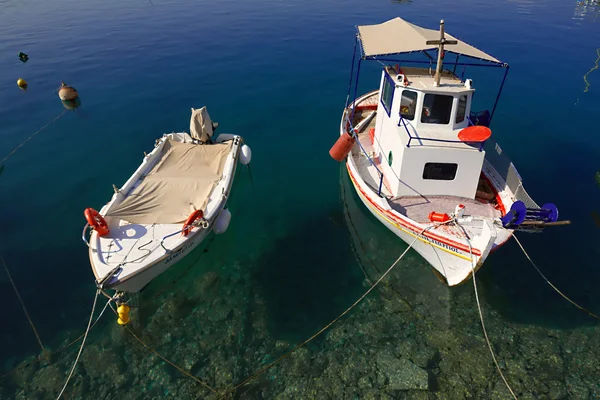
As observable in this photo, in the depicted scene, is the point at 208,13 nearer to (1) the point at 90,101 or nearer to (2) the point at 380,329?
(1) the point at 90,101

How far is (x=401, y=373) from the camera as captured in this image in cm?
1045

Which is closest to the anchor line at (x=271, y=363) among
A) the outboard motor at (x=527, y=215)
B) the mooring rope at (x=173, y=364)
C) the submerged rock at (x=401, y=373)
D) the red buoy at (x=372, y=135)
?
the mooring rope at (x=173, y=364)

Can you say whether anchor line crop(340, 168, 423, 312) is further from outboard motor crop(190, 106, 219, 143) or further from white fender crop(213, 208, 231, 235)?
outboard motor crop(190, 106, 219, 143)

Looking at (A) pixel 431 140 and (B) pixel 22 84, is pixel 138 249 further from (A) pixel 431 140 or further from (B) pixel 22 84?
(B) pixel 22 84

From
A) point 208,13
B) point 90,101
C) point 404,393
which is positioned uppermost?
point 208,13

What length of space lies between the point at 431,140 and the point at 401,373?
8.05 m

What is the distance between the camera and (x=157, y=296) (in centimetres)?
1265

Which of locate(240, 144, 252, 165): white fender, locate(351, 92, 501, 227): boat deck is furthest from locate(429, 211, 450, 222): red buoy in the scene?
locate(240, 144, 252, 165): white fender

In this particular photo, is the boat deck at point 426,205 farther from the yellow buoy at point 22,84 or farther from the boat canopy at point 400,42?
the yellow buoy at point 22,84

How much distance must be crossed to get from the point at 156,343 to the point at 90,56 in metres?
35.3

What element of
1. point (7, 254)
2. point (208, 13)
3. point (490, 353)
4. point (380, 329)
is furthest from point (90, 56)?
point (490, 353)

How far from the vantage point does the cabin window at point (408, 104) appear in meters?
13.6

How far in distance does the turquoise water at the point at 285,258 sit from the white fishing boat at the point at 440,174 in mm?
1912

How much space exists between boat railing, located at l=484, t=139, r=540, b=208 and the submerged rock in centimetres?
669
